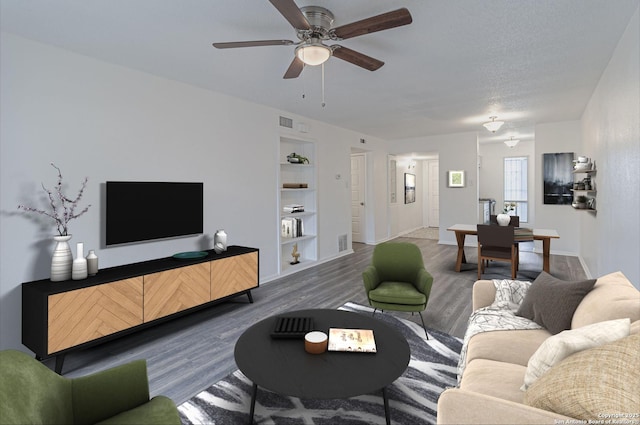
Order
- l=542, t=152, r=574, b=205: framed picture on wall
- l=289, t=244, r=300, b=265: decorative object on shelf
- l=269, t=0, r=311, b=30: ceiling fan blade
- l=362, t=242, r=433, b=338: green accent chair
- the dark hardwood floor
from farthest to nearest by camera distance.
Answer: l=542, t=152, r=574, b=205: framed picture on wall < l=289, t=244, r=300, b=265: decorative object on shelf < l=362, t=242, r=433, b=338: green accent chair < the dark hardwood floor < l=269, t=0, r=311, b=30: ceiling fan blade

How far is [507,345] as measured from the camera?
1.92 m

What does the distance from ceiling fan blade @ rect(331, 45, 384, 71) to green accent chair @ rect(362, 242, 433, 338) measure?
1.76 meters

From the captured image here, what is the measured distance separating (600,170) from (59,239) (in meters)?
5.65

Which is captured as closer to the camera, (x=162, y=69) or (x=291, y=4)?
(x=291, y=4)

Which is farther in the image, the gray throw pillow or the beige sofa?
the gray throw pillow

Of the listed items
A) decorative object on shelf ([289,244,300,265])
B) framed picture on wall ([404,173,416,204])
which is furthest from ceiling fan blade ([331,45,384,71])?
framed picture on wall ([404,173,416,204])

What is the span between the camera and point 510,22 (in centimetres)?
251

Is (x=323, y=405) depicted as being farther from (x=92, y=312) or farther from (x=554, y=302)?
(x=92, y=312)

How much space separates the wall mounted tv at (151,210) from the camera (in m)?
3.16

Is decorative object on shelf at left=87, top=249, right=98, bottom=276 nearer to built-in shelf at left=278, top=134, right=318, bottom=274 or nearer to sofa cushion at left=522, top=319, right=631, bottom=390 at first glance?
built-in shelf at left=278, top=134, right=318, bottom=274

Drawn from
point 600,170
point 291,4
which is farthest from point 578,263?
point 291,4

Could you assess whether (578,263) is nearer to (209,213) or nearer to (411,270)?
(411,270)

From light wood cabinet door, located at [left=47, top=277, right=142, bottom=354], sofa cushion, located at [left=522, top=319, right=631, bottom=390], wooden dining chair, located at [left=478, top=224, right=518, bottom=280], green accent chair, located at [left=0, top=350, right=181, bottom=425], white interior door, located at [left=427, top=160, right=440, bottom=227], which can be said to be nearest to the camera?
green accent chair, located at [left=0, top=350, right=181, bottom=425]

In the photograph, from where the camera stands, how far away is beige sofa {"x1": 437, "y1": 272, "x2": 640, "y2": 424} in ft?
3.46
